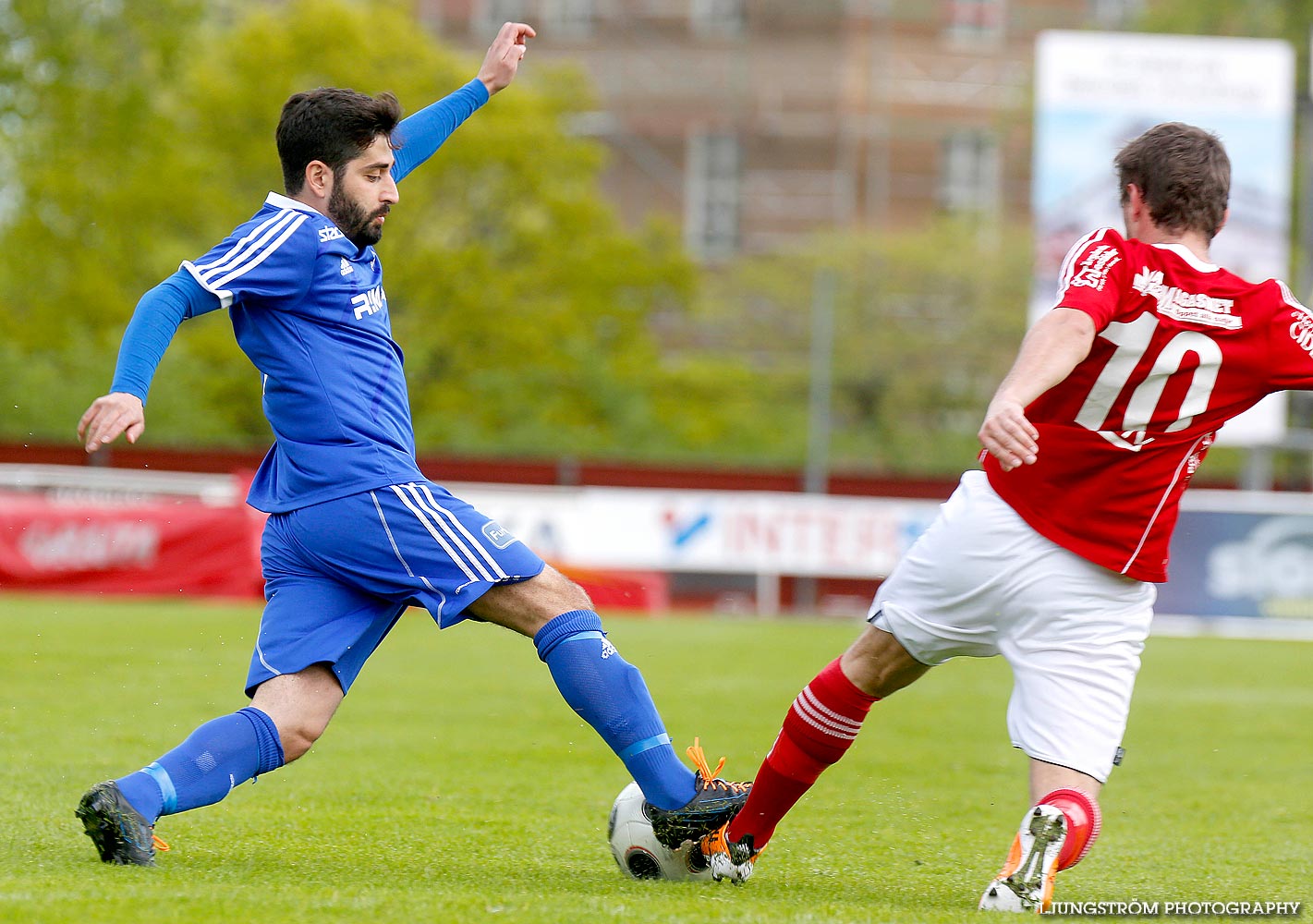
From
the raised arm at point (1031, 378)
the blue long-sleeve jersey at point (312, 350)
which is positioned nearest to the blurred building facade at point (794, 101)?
the blue long-sleeve jersey at point (312, 350)

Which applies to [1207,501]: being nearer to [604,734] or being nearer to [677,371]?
[677,371]

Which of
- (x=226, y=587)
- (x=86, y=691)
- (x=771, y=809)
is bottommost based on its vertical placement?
(x=226, y=587)

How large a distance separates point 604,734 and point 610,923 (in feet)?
2.41

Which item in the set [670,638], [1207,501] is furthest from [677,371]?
[670,638]

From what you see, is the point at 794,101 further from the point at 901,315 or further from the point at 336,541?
the point at 336,541

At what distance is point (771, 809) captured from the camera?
13.7 feet

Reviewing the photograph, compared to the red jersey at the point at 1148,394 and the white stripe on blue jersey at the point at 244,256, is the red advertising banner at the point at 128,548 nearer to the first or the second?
the white stripe on blue jersey at the point at 244,256

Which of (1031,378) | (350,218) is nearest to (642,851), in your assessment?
(1031,378)

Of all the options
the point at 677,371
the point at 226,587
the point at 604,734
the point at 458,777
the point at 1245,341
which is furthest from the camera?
the point at 677,371

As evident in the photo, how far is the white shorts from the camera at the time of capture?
375cm

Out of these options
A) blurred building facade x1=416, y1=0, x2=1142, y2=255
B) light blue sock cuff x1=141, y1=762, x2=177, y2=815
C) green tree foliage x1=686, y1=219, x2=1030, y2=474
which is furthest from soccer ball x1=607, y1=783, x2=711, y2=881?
blurred building facade x1=416, y1=0, x2=1142, y2=255

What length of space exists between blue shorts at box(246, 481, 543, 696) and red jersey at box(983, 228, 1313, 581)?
4.36ft

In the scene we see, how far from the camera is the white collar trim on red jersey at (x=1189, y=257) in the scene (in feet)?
12.3

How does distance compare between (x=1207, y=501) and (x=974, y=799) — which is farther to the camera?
(x=1207, y=501)
